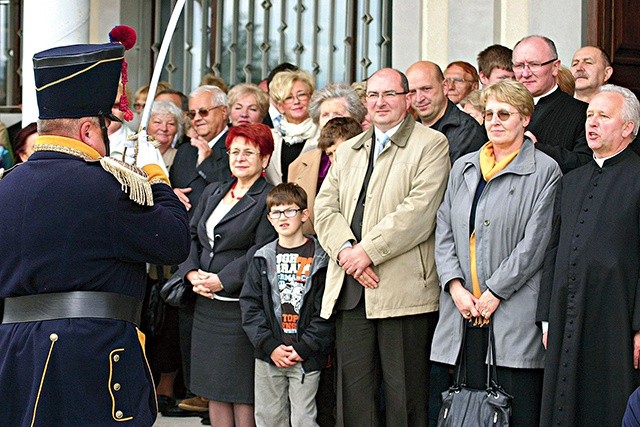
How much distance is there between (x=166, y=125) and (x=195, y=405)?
1.82 m

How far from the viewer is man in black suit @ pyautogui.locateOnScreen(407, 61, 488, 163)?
604 centimetres

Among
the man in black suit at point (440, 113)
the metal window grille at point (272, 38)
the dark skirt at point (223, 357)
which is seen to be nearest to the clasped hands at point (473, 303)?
the man in black suit at point (440, 113)

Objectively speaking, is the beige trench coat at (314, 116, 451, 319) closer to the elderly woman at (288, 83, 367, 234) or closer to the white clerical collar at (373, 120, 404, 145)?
the white clerical collar at (373, 120, 404, 145)

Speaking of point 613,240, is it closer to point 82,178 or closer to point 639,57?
point 82,178

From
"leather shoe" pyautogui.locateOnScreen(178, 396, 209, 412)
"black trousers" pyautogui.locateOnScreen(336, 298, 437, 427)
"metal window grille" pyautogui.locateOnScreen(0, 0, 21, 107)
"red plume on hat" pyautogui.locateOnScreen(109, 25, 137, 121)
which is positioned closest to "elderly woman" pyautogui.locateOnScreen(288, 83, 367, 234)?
"black trousers" pyautogui.locateOnScreen(336, 298, 437, 427)

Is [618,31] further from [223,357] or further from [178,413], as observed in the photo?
[178,413]

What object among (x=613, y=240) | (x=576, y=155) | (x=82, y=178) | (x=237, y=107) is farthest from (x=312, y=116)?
(x=82, y=178)

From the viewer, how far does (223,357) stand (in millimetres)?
6188

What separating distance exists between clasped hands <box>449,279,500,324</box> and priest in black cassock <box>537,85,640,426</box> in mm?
221

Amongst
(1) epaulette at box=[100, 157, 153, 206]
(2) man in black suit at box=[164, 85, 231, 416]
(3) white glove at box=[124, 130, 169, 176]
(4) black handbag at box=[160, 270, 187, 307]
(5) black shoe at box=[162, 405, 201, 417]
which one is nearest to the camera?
(1) epaulette at box=[100, 157, 153, 206]

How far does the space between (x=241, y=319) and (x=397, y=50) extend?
3892 millimetres

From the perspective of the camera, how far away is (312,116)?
269 inches

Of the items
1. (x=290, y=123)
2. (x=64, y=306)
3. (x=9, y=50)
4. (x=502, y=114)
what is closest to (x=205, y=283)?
(x=290, y=123)

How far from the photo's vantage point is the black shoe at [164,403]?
277 inches
